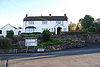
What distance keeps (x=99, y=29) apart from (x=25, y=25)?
23.2m

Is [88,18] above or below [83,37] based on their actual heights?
above

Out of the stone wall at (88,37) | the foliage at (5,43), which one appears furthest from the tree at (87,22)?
the foliage at (5,43)

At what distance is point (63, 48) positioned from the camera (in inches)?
732

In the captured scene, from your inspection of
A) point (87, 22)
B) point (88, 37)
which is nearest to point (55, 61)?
point (88, 37)

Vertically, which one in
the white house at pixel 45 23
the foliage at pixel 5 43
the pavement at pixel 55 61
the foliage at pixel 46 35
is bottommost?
the pavement at pixel 55 61

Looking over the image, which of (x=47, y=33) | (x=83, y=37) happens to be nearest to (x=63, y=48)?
(x=47, y=33)

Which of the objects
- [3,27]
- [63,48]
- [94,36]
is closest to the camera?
[63,48]

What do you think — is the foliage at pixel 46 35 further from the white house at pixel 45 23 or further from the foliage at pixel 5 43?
the white house at pixel 45 23

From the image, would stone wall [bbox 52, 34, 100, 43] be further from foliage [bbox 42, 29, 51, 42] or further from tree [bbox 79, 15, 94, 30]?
tree [bbox 79, 15, 94, 30]

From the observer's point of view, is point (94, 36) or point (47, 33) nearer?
point (47, 33)

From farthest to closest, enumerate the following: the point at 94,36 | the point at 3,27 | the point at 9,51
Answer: the point at 3,27
the point at 94,36
the point at 9,51

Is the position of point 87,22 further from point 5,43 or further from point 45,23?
point 5,43

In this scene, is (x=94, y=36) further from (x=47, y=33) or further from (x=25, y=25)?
(x=25, y=25)

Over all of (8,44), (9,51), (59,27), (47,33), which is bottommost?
(9,51)
